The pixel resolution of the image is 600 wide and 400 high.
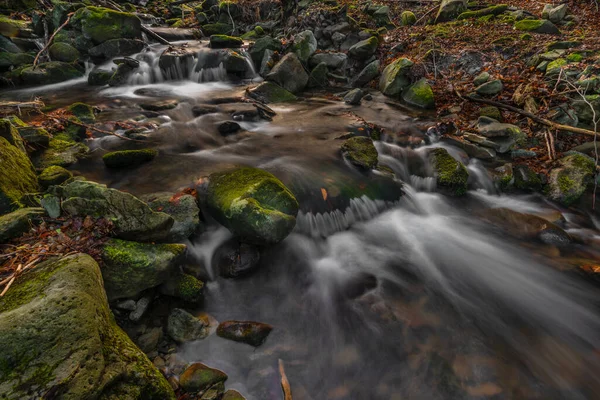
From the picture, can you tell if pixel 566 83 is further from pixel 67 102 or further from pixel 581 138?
pixel 67 102

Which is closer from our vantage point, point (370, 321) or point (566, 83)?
point (370, 321)

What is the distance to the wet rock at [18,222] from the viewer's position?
2.93m

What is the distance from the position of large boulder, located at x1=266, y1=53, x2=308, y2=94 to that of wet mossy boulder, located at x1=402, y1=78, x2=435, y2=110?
365 centimetres

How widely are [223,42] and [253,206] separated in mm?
12348

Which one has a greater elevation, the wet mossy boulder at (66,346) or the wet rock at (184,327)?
the wet mossy boulder at (66,346)

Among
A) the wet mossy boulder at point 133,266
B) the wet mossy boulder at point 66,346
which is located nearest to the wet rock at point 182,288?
the wet mossy boulder at point 133,266

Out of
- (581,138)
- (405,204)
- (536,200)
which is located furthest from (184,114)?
(581,138)

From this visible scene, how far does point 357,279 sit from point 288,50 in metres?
10.6

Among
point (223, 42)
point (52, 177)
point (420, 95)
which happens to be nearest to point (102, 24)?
point (223, 42)

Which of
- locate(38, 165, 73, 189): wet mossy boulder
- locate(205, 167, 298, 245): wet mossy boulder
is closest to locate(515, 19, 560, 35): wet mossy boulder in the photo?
locate(205, 167, 298, 245): wet mossy boulder

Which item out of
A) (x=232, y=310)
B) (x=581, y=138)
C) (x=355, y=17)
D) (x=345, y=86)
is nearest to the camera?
(x=232, y=310)

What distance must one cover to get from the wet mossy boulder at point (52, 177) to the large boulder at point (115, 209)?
1.00 meters

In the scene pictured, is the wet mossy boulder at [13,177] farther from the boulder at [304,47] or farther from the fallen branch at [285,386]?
the boulder at [304,47]

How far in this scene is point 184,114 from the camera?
8.53m
